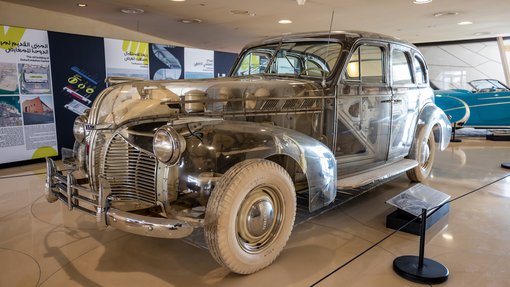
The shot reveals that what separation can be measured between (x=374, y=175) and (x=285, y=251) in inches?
49.0

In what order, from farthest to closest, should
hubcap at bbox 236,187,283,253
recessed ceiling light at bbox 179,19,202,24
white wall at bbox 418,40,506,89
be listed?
white wall at bbox 418,40,506,89, recessed ceiling light at bbox 179,19,202,24, hubcap at bbox 236,187,283,253

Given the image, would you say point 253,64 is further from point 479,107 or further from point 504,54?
point 504,54

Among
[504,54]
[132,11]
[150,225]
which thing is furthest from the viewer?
[504,54]

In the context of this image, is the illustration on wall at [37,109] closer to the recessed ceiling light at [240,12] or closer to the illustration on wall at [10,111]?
the illustration on wall at [10,111]

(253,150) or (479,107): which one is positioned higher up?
(479,107)

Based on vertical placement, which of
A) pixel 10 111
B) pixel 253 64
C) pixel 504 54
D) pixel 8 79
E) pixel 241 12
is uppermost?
pixel 241 12

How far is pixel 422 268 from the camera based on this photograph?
95.9 inches

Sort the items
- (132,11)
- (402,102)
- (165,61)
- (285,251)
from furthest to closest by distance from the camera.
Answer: (165,61)
(132,11)
(402,102)
(285,251)

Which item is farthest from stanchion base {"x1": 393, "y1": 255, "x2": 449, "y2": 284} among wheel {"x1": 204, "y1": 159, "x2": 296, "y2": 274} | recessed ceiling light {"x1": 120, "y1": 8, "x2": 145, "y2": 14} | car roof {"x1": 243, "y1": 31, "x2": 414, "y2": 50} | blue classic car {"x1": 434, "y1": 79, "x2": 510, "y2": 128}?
blue classic car {"x1": 434, "y1": 79, "x2": 510, "y2": 128}

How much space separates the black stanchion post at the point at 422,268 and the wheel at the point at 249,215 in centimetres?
78

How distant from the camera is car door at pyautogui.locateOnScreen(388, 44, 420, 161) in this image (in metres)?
3.93

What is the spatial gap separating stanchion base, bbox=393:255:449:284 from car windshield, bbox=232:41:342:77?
164cm

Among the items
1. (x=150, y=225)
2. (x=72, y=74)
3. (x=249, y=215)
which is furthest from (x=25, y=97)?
(x=249, y=215)

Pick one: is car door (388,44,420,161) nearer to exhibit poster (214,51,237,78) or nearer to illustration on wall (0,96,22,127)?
exhibit poster (214,51,237,78)
